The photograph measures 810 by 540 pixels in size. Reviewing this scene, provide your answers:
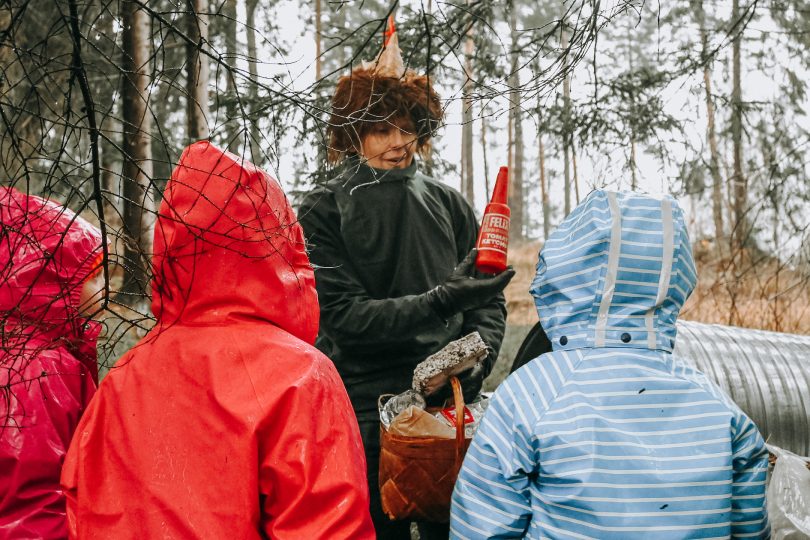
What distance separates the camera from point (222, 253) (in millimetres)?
1958

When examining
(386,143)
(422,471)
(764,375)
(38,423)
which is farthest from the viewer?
(764,375)

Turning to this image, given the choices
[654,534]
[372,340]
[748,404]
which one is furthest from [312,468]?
[748,404]

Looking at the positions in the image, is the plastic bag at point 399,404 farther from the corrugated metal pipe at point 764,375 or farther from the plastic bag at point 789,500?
the plastic bag at point 789,500

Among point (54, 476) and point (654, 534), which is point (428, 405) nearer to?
point (654, 534)

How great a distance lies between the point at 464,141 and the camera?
74.7ft

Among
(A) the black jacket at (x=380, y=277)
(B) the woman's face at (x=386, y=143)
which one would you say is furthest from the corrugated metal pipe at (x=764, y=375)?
(B) the woman's face at (x=386, y=143)

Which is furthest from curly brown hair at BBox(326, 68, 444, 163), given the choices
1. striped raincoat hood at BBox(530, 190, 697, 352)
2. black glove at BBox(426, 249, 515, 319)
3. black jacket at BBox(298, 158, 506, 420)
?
striped raincoat hood at BBox(530, 190, 697, 352)

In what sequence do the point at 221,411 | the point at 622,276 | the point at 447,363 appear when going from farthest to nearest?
the point at 447,363 < the point at 622,276 < the point at 221,411

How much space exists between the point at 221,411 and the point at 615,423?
1042 millimetres

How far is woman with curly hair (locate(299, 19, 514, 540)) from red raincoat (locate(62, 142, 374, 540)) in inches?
33.6

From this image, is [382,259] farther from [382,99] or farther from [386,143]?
[382,99]

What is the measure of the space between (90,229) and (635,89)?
16.2 feet

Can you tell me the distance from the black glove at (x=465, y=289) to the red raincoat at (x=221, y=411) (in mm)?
814

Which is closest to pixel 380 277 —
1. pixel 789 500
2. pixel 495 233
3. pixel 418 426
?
pixel 495 233
